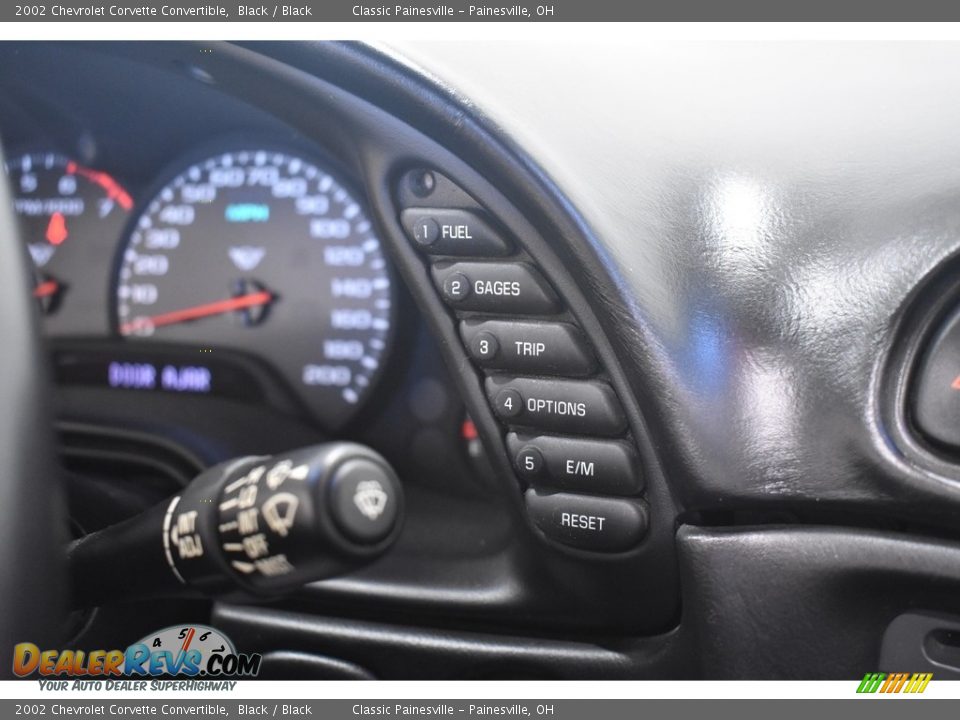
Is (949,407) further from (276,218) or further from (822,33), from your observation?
(276,218)

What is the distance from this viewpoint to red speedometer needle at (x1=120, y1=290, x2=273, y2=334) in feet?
4.39

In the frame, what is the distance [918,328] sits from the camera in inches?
35.1

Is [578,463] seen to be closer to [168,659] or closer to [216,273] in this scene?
[168,659]

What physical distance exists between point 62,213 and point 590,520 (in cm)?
85

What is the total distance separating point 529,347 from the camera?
39.1 inches

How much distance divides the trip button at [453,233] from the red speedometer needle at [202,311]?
357 mm

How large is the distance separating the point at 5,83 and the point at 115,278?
0.27 m

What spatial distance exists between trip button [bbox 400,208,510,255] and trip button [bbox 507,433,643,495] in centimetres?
18

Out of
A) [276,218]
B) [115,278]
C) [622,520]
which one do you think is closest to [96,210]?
[115,278]

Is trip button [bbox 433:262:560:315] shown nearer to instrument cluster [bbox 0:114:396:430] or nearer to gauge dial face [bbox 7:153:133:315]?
instrument cluster [bbox 0:114:396:430]

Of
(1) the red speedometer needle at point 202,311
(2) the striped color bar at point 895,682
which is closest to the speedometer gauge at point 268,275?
(1) the red speedometer needle at point 202,311

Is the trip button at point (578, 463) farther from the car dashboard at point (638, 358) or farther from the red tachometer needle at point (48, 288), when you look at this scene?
the red tachometer needle at point (48, 288)

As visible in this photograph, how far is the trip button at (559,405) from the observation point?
964 millimetres

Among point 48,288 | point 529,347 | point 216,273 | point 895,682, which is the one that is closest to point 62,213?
point 48,288
